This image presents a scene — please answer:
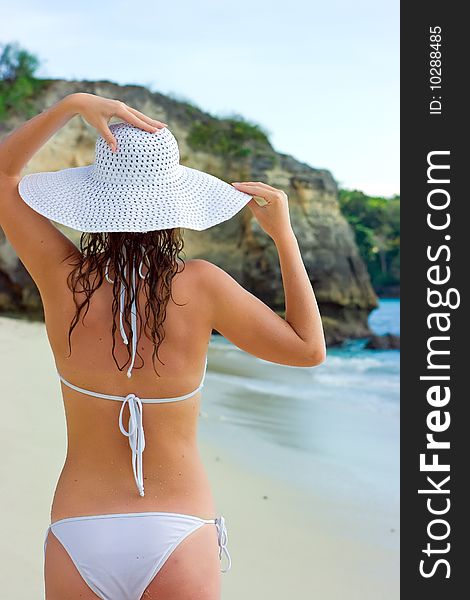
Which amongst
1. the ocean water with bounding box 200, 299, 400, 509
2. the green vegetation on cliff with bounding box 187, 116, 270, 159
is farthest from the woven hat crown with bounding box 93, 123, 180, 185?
the green vegetation on cliff with bounding box 187, 116, 270, 159

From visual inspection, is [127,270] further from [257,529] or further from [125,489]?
[257,529]

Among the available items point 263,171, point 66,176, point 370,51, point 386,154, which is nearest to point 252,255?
point 263,171

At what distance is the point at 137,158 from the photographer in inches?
56.9

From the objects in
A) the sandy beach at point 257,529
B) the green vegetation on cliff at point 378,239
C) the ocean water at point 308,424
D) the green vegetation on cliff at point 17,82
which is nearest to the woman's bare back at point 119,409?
the sandy beach at point 257,529

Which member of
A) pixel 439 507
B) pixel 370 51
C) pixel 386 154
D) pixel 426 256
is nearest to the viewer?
pixel 439 507

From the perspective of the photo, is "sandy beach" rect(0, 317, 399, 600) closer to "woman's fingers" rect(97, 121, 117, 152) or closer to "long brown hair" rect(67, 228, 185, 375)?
"long brown hair" rect(67, 228, 185, 375)

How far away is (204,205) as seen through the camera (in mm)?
1514

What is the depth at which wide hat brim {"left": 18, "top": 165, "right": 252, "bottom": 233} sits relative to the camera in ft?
4.59

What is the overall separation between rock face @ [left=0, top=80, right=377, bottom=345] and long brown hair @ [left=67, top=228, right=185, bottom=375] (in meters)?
13.6

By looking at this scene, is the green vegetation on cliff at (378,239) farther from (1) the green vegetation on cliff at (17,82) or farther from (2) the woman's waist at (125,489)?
(2) the woman's waist at (125,489)

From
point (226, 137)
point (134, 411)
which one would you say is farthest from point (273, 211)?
point (226, 137)

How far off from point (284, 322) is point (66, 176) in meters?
0.48

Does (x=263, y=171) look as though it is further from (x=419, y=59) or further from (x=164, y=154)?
(x=164, y=154)

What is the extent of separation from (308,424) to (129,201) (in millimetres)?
5054
